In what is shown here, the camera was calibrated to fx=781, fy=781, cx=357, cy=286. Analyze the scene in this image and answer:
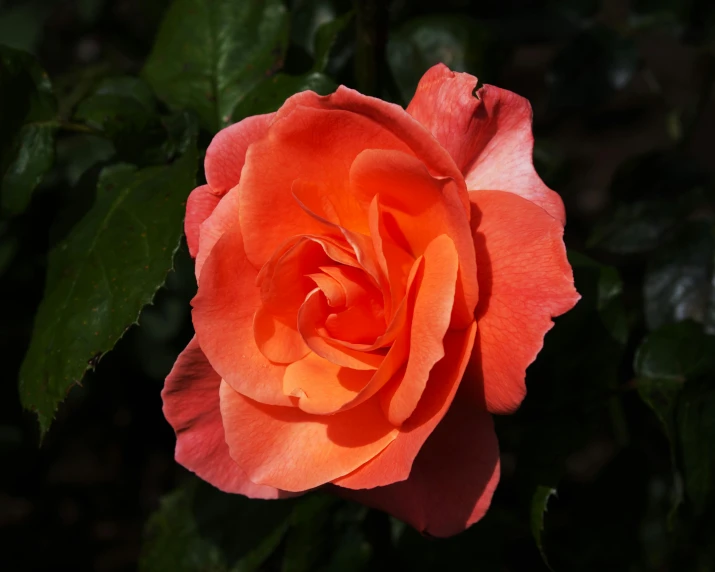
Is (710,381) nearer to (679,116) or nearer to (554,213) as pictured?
(554,213)

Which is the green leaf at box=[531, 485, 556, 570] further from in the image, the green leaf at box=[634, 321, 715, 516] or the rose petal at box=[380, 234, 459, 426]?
the rose petal at box=[380, 234, 459, 426]

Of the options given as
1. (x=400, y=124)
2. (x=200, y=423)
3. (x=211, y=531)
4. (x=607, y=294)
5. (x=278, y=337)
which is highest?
(x=400, y=124)

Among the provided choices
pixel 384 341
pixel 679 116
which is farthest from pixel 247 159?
pixel 679 116

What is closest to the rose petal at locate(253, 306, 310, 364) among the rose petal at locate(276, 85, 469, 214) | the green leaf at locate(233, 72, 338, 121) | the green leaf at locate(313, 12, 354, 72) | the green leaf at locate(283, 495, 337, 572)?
the rose petal at locate(276, 85, 469, 214)

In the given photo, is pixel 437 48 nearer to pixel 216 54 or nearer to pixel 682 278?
pixel 216 54

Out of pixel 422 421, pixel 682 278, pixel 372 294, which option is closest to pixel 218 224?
pixel 372 294

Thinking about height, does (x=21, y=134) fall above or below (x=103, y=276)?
above
